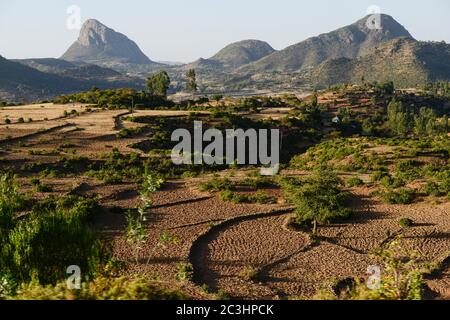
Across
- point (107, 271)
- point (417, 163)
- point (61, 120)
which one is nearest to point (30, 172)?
point (61, 120)

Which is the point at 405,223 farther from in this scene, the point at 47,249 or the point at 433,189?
the point at 47,249

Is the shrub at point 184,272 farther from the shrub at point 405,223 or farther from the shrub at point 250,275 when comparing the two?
the shrub at point 405,223

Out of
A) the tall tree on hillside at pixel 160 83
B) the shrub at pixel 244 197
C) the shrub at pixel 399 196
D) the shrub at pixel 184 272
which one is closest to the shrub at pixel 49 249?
the shrub at pixel 184 272

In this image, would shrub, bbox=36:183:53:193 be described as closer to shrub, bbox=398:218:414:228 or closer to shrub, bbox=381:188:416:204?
shrub, bbox=398:218:414:228

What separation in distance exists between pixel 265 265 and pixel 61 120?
160 ft

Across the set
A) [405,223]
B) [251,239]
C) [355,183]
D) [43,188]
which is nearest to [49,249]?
[251,239]

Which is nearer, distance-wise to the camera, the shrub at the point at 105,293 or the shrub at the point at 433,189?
the shrub at the point at 105,293

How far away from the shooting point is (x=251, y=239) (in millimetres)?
26078

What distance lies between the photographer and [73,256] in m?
14.2

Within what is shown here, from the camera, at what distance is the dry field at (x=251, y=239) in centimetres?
2086

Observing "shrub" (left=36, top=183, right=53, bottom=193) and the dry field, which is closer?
the dry field

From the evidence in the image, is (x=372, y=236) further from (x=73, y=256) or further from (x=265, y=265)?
(x=73, y=256)

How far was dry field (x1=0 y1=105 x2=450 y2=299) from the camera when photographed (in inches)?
821

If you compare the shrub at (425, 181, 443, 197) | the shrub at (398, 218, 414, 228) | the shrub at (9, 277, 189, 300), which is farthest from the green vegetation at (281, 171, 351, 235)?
the shrub at (9, 277, 189, 300)
